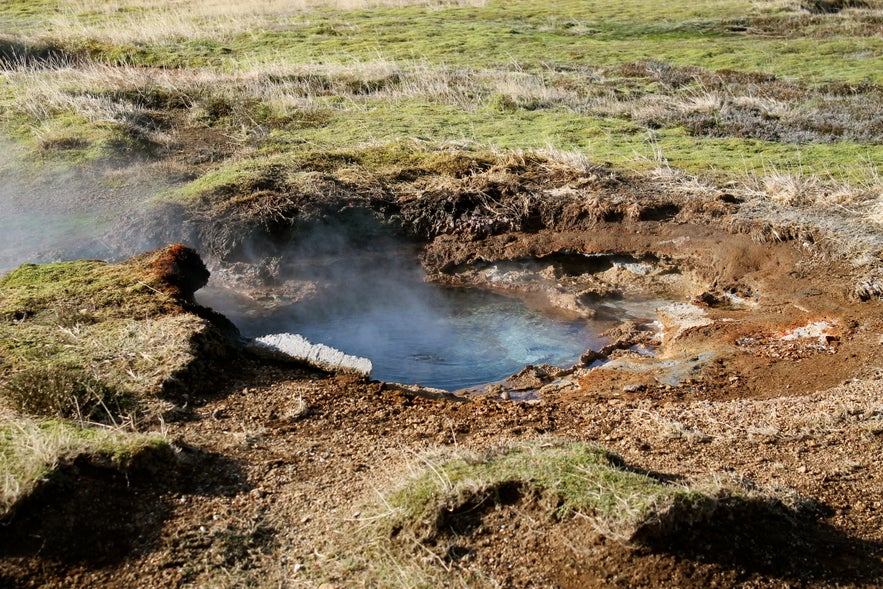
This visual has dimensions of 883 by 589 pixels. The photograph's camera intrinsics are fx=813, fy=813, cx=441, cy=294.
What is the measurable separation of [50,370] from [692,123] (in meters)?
12.4

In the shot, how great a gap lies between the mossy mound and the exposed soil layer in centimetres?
40

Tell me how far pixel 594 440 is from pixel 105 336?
12.5 ft

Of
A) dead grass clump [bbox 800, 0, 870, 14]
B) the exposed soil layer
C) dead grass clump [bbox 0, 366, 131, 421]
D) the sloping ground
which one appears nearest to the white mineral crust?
the exposed soil layer

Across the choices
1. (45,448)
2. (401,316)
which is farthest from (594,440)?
(401,316)

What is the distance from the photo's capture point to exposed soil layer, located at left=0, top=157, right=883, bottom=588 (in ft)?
12.9

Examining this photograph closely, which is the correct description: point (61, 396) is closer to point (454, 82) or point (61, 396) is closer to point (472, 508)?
→ point (472, 508)

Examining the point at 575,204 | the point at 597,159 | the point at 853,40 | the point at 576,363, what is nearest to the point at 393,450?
the point at 576,363

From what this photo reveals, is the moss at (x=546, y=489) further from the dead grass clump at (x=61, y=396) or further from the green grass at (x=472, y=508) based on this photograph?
the dead grass clump at (x=61, y=396)

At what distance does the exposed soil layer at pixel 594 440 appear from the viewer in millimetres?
3922

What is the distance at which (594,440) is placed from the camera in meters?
5.53

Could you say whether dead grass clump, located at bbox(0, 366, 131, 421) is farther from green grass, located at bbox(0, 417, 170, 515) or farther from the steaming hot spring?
the steaming hot spring

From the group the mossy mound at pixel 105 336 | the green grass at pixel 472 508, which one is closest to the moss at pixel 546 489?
the green grass at pixel 472 508

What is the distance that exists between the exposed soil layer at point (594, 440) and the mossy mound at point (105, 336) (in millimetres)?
402

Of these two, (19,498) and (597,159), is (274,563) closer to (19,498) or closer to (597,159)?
(19,498)
